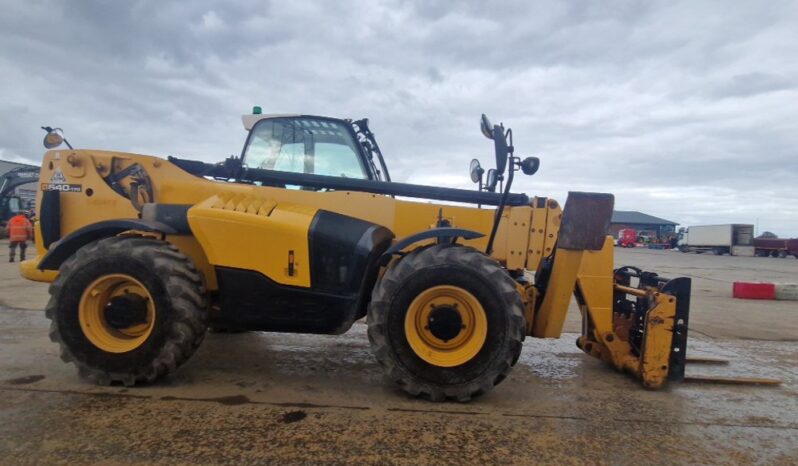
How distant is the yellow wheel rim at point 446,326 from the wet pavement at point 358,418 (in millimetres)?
357

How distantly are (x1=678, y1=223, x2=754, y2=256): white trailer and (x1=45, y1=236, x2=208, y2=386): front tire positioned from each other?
48951 mm

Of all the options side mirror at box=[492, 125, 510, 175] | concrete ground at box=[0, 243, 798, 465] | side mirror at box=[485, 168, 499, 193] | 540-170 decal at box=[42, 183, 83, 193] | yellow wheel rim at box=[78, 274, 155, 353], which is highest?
side mirror at box=[492, 125, 510, 175]

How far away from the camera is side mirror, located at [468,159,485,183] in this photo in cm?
480

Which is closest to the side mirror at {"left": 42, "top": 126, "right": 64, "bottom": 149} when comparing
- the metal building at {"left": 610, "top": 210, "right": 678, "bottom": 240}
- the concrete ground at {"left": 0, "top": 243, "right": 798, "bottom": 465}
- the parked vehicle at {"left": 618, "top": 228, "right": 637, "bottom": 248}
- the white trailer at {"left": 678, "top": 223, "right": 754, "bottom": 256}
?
the concrete ground at {"left": 0, "top": 243, "right": 798, "bottom": 465}

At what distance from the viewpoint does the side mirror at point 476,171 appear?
4.80 metres

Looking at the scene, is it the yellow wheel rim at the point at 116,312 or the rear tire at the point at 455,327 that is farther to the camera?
the yellow wheel rim at the point at 116,312

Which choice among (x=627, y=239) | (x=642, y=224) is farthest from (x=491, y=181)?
(x=642, y=224)

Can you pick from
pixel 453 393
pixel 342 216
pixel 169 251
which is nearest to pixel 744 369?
pixel 453 393

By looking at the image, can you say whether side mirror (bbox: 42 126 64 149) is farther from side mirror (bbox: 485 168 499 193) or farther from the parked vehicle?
the parked vehicle

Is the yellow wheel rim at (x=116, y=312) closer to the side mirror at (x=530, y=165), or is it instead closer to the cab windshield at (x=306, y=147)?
the cab windshield at (x=306, y=147)

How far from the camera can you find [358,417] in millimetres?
3297

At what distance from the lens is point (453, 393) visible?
3559mm

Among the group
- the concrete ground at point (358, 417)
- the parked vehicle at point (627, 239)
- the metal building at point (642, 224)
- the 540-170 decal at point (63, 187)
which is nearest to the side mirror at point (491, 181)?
the concrete ground at point (358, 417)

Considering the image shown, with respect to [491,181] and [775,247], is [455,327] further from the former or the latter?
[775,247]
